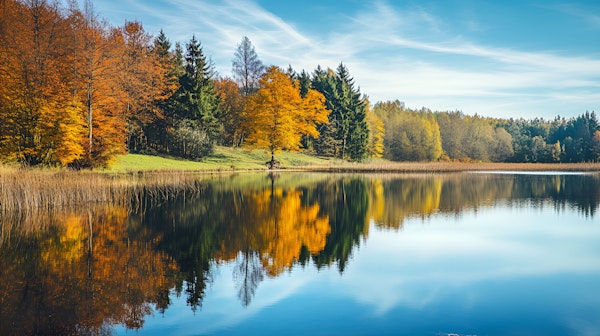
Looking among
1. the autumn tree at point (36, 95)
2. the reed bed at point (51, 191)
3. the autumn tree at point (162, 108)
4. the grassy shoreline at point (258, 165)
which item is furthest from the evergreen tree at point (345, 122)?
the reed bed at point (51, 191)

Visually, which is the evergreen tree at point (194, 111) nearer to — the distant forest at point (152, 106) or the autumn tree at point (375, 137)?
the distant forest at point (152, 106)

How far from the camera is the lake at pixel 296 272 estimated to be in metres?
8.91

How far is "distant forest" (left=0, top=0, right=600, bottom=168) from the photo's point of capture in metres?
33.8

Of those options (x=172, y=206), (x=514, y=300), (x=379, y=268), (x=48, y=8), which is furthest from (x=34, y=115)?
(x=514, y=300)

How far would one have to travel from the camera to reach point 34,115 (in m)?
33.0

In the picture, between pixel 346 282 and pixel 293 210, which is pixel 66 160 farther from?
pixel 346 282

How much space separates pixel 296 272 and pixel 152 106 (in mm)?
48200

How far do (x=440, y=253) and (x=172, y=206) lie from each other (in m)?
14.6

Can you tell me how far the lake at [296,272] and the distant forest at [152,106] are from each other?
14963 millimetres

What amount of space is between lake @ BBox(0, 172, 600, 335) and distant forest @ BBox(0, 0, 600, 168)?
49.1ft

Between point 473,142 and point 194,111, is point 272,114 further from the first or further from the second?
point 473,142

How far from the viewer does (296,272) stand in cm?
1246

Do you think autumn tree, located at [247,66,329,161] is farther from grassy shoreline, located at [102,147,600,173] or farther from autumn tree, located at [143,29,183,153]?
autumn tree, located at [143,29,183,153]

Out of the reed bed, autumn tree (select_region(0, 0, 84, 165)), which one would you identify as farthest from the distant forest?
the reed bed
